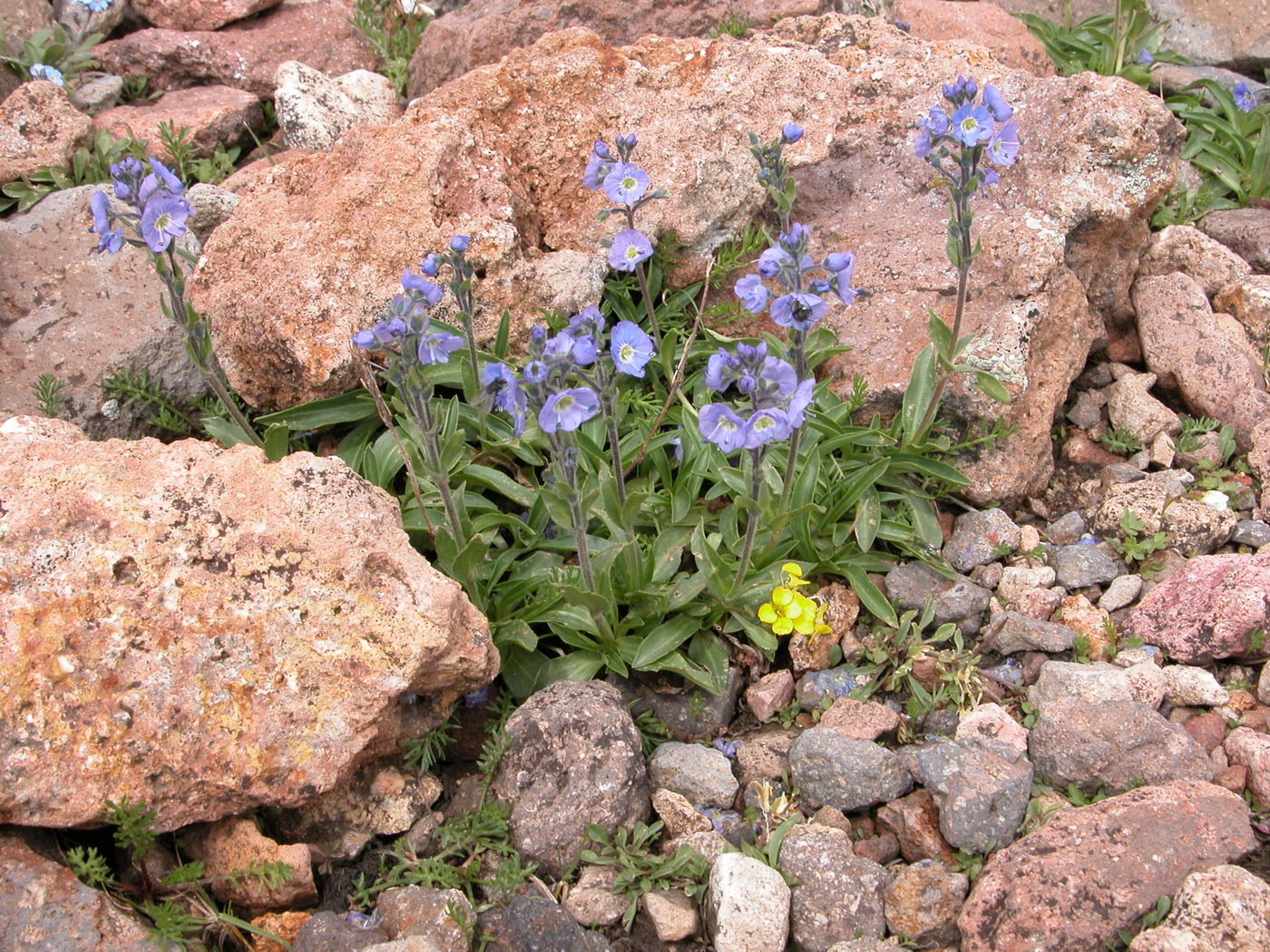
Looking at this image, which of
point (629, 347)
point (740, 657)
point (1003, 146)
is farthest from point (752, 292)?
point (740, 657)

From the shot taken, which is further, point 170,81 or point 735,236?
point 170,81

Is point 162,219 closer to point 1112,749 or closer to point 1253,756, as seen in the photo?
point 1112,749

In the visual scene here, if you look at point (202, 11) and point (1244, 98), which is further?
point (202, 11)

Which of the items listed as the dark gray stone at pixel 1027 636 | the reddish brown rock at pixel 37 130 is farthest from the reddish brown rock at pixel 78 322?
the dark gray stone at pixel 1027 636

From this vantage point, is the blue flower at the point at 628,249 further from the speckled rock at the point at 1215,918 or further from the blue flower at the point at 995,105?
the speckled rock at the point at 1215,918

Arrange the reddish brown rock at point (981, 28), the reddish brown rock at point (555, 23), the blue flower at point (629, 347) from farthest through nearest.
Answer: the reddish brown rock at point (981, 28), the reddish brown rock at point (555, 23), the blue flower at point (629, 347)

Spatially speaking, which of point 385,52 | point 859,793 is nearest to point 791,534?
point 859,793

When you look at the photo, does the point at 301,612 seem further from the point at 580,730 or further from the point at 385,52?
the point at 385,52
